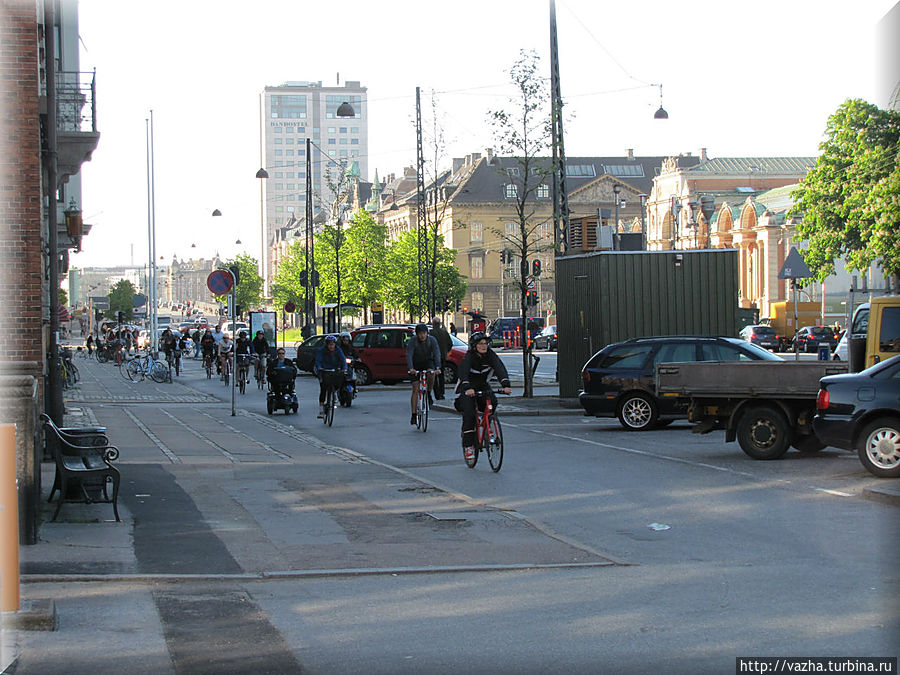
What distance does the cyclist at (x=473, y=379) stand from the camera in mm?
14445

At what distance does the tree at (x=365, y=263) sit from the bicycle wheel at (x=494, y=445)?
7988cm

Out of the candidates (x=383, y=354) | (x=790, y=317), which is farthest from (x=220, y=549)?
(x=790, y=317)

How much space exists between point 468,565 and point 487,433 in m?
5.89

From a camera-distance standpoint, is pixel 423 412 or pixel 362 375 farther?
pixel 362 375

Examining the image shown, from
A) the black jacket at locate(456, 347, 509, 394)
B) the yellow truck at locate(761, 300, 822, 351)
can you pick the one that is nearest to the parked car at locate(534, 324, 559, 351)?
the yellow truck at locate(761, 300, 822, 351)

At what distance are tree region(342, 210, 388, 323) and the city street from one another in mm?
79094

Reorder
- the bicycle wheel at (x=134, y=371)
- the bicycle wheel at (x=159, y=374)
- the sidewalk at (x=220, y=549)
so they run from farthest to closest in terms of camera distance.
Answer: the bicycle wheel at (x=134, y=371) < the bicycle wheel at (x=159, y=374) < the sidewalk at (x=220, y=549)

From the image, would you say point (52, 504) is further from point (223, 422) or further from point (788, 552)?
point (223, 422)

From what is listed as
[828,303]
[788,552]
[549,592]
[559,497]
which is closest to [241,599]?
[549,592]

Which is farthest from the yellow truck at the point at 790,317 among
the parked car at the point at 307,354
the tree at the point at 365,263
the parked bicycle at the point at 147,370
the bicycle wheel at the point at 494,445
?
the bicycle wheel at the point at 494,445

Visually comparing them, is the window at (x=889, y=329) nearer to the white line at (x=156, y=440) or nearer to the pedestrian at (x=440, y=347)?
the pedestrian at (x=440, y=347)

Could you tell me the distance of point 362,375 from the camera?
112 feet

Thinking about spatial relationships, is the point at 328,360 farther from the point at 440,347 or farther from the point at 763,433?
the point at 763,433

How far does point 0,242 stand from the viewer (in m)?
10.8
